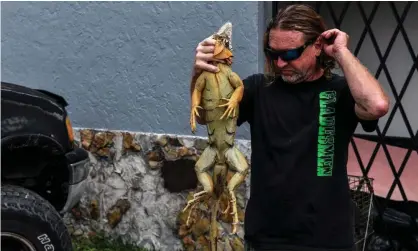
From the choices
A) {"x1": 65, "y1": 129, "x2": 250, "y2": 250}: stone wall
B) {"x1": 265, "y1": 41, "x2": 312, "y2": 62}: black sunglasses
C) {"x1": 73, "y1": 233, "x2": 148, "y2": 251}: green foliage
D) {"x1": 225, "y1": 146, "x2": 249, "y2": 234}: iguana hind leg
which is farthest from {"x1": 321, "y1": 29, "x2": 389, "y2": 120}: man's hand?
{"x1": 73, "y1": 233, "x2": 148, "y2": 251}: green foliage

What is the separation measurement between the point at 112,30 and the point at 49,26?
1.97ft

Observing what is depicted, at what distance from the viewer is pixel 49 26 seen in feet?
17.1

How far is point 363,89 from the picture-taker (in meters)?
2.24

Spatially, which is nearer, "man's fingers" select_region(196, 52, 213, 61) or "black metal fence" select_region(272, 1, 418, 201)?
"man's fingers" select_region(196, 52, 213, 61)

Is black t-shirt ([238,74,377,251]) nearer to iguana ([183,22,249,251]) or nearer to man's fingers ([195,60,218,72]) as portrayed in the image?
iguana ([183,22,249,251])

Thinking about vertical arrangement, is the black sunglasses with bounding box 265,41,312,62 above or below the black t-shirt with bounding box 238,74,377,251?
above

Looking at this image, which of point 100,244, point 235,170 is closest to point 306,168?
point 235,170

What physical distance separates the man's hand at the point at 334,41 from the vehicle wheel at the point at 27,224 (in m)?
2.18

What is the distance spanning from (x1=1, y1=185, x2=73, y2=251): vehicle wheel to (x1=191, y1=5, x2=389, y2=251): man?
1.76m

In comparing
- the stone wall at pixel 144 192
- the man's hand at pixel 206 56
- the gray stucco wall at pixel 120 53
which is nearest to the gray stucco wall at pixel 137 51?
the gray stucco wall at pixel 120 53

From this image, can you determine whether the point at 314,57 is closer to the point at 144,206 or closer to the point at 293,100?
the point at 293,100

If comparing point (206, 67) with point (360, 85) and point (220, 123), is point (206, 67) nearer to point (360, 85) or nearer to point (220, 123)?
point (220, 123)

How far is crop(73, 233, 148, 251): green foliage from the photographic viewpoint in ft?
16.7

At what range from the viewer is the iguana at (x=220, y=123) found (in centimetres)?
236
